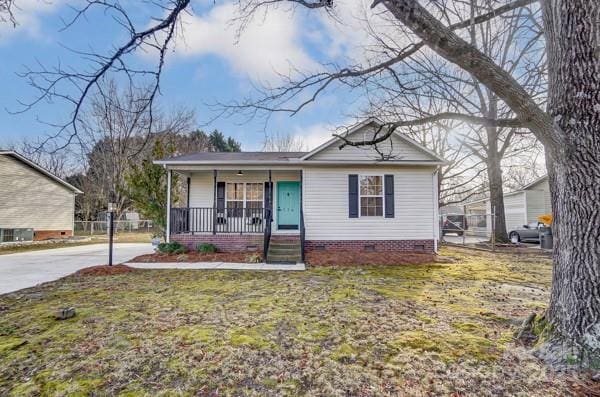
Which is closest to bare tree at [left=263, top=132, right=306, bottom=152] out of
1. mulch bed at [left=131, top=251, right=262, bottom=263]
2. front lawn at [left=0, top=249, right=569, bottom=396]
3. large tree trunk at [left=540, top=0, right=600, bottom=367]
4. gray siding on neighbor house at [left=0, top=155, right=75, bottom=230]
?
gray siding on neighbor house at [left=0, top=155, right=75, bottom=230]

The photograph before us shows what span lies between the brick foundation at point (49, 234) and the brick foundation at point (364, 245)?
723 inches

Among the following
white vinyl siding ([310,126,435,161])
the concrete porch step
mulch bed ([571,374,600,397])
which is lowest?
mulch bed ([571,374,600,397])

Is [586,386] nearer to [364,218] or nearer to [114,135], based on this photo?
[364,218]

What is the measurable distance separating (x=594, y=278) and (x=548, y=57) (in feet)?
7.41

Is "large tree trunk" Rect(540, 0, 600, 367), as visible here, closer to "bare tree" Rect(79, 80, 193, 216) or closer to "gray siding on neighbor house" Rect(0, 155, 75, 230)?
"bare tree" Rect(79, 80, 193, 216)

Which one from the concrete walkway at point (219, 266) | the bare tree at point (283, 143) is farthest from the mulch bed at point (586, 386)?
the bare tree at point (283, 143)

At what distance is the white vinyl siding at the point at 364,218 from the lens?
37.0 feet

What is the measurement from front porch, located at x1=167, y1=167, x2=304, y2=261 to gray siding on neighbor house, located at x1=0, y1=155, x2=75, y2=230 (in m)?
12.9

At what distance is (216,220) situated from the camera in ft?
37.6

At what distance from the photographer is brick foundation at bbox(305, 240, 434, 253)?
36.8 feet

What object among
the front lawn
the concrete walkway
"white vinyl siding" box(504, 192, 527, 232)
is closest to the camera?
the front lawn

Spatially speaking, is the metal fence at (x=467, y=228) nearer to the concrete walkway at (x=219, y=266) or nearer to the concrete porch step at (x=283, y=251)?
the concrete porch step at (x=283, y=251)

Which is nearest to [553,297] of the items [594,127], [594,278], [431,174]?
[594,278]

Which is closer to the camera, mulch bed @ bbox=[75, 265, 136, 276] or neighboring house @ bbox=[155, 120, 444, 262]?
mulch bed @ bbox=[75, 265, 136, 276]
